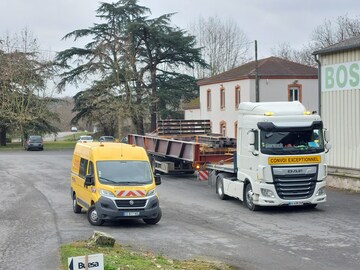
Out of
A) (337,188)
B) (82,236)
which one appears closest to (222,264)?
(82,236)

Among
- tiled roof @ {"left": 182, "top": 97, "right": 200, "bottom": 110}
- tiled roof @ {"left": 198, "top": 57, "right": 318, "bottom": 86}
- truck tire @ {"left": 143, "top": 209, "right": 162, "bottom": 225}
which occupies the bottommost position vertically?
truck tire @ {"left": 143, "top": 209, "right": 162, "bottom": 225}

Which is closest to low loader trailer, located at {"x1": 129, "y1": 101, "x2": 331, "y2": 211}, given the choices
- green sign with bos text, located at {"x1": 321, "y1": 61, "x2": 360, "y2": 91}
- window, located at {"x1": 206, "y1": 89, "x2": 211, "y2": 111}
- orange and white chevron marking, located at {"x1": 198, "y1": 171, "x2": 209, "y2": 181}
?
orange and white chevron marking, located at {"x1": 198, "y1": 171, "x2": 209, "y2": 181}

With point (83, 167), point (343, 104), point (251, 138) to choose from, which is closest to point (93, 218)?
point (83, 167)

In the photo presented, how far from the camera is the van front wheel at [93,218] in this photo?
1707cm

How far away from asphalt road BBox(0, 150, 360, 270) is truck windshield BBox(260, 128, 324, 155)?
6.56ft

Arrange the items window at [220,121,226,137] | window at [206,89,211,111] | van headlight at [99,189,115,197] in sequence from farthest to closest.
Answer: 1. window at [206,89,211,111]
2. window at [220,121,226,137]
3. van headlight at [99,189,115,197]

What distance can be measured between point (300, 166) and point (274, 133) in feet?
4.32

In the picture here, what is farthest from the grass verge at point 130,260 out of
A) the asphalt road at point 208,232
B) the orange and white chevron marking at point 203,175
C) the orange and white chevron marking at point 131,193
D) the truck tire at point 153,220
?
the orange and white chevron marking at point 203,175

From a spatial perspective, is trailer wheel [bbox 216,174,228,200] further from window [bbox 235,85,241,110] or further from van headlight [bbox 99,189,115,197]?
window [bbox 235,85,241,110]

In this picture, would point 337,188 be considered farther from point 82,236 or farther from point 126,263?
point 126,263

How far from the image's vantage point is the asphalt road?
42.7 feet

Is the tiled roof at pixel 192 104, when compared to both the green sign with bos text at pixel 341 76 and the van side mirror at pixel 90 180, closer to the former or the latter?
the green sign with bos text at pixel 341 76

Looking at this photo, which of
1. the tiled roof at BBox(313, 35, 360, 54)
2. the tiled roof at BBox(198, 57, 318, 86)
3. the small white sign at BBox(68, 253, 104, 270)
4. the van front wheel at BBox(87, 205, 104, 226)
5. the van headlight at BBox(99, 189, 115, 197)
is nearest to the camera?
the small white sign at BBox(68, 253, 104, 270)

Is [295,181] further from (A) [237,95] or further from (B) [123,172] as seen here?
(A) [237,95]
